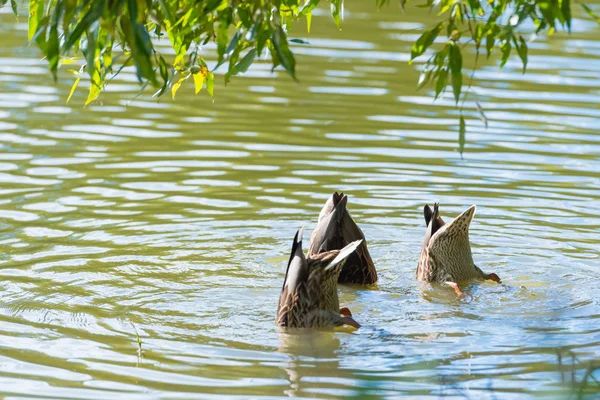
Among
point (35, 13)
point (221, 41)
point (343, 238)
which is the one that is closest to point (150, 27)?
point (35, 13)

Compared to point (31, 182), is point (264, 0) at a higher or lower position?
higher

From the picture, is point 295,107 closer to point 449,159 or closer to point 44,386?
point 449,159

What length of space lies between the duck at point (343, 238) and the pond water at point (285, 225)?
0.51 feet

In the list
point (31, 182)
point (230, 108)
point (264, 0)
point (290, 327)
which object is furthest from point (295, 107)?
point (264, 0)

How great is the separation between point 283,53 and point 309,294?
2.53 metres

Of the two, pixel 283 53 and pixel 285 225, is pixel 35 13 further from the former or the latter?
pixel 285 225

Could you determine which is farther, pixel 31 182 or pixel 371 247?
pixel 31 182

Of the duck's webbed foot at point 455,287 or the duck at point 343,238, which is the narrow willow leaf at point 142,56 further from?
the duck's webbed foot at point 455,287

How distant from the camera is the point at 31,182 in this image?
1114cm

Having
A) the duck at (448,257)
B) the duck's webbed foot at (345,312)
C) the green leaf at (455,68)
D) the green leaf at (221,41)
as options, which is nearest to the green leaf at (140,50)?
the green leaf at (221,41)

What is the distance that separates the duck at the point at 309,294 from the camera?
7.63 meters

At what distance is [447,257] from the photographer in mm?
8875

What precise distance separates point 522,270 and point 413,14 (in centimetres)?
1089

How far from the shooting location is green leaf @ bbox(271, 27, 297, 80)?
5445 millimetres
